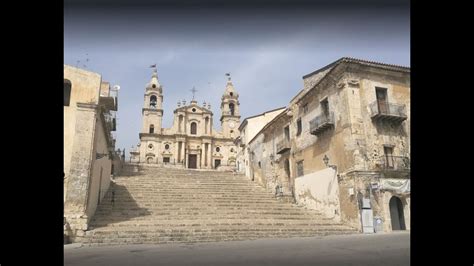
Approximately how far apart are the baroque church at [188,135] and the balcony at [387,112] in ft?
103

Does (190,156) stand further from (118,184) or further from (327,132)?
(327,132)

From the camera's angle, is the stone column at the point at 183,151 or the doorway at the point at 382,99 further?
the stone column at the point at 183,151

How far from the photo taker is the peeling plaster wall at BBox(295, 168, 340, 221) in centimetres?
1566

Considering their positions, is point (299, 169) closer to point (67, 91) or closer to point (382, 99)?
point (382, 99)

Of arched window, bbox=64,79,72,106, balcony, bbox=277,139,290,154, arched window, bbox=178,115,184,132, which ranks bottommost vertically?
balcony, bbox=277,139,290,154

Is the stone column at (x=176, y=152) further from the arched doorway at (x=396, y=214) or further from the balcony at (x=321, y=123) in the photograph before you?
the arched doorway at (x=396, y=214)

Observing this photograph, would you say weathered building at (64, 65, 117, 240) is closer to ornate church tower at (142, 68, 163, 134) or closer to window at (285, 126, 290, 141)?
window at (285, 126, 290, 141)

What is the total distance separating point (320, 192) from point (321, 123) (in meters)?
3.29

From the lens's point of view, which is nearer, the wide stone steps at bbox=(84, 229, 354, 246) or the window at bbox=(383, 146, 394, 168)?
the wide stone steps at bbox=(84, 229, 354, 246)

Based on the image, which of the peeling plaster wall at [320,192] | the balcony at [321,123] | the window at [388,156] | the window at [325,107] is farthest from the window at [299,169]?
the window at [388,156]

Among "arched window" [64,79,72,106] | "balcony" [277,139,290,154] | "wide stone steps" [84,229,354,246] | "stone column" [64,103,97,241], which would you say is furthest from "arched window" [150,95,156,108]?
"wide stone steps" [84,229,354,246]

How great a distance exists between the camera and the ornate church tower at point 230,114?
51.5 metres

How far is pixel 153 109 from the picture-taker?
48906 mm
